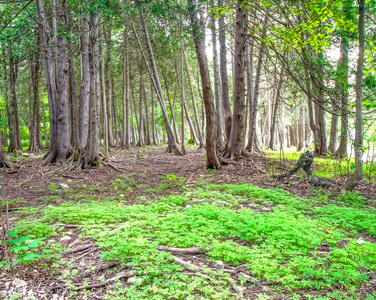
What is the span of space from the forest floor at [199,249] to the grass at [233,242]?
11 millimetres

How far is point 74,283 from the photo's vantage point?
87.7 inches

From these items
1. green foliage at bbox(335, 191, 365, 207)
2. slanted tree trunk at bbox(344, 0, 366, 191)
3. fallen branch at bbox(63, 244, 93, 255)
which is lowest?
green foliage at bbox(335, 191, 365, 207)

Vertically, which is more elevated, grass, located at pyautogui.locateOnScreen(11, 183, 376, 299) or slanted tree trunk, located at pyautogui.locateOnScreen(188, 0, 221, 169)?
slanted tree trunk, located at pyautogui.locateOnScreen(188, 0, 221, 169)

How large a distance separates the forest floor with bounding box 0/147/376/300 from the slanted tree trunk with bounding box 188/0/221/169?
250cm

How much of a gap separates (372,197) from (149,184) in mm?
5126

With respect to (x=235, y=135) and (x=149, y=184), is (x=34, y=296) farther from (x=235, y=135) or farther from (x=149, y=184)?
(x=235, y=135)

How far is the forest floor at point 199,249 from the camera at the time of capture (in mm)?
2156

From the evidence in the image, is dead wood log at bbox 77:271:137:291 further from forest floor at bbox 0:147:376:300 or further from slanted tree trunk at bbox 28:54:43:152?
slanted tree trunk at bbox 28:54:43:152

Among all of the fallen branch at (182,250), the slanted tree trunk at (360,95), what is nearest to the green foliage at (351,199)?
the slanted tree trunk at (360,95)

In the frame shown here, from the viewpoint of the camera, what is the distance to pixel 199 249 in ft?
9.28

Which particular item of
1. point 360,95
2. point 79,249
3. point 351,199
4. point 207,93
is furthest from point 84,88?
point 351,199

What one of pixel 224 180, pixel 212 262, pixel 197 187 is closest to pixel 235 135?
pixel 224 180

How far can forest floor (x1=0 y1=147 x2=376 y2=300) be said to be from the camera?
2156mm

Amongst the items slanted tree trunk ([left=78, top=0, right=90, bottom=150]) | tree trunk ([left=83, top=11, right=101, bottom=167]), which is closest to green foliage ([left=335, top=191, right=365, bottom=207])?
tree trunk ([left=83, top=11, right=101, bottom=167])
